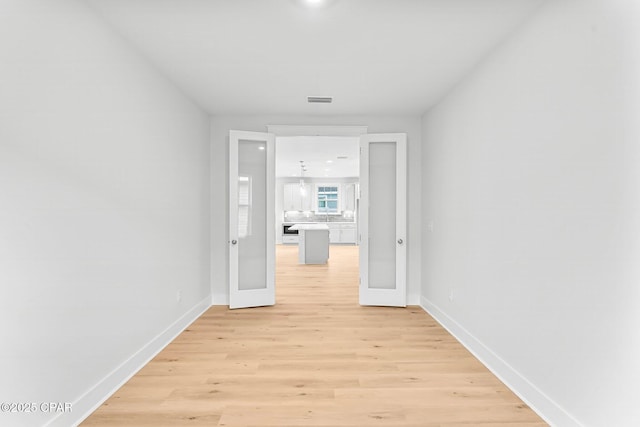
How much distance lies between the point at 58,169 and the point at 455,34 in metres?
2.70

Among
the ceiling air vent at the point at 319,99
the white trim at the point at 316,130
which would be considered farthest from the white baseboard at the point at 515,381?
the ceiling air vent at the point at 319,99

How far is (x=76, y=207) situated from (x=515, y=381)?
3050mm

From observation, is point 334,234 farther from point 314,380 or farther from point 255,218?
point 314,380

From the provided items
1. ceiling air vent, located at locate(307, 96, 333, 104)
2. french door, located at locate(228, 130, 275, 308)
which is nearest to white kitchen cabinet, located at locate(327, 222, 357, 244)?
french door, located at locate(228, 130, 275, 308)

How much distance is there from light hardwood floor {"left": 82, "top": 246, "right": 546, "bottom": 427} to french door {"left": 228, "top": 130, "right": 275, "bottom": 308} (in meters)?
0.48

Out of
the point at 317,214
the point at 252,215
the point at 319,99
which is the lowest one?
the point at 317,214

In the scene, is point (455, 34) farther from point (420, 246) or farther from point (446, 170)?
point (420, 246)

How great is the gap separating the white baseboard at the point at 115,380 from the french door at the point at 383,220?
2.35 m

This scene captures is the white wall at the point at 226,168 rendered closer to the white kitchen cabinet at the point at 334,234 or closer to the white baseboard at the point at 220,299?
the white baseboard at the point at 220,299

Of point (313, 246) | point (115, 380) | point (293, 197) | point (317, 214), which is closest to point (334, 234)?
point (317, 214)

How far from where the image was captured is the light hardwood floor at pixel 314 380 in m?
2.06

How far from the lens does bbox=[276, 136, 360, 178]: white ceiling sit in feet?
21.1

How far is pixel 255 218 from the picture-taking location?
445 centimetres

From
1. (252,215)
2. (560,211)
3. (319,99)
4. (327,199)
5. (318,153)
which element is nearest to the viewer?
(560,211)
